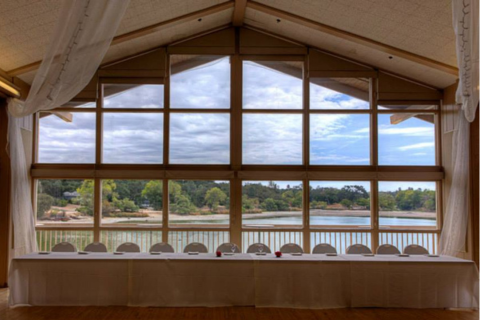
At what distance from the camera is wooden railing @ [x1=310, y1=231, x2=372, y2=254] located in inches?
299

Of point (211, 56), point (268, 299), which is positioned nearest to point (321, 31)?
point (211, 56)

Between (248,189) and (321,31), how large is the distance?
10.8ft

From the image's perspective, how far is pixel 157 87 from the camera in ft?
25.2

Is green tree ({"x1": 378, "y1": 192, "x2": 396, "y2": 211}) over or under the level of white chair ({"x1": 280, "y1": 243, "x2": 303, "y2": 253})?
over

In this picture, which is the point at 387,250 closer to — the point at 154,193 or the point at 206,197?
the point at 206,197

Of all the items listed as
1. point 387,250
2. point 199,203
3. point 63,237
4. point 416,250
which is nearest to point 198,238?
point 199,203

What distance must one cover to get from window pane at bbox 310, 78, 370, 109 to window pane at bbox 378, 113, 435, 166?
1.81 feet

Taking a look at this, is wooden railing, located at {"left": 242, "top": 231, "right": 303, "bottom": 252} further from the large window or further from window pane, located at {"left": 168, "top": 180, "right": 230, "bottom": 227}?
window pane, located at {"left": 168, "top": 180, "right": 230, "bottom": 227}

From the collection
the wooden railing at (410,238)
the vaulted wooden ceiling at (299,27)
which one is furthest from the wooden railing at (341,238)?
the vaulted wooden ceiling at (299,27)

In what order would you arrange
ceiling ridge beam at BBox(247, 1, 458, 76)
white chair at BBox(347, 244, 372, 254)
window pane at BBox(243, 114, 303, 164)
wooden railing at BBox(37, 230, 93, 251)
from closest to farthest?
white chair at BBox(347, 244, 372, 254), ceiling ridge beam at BBox(247, 1, 458, 76), wooden railing at BBox(37, 230, 93, 251), window pane at BBox(243, 114, 303, 164)

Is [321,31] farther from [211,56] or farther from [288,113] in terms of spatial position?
[211,56]

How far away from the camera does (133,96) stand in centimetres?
764

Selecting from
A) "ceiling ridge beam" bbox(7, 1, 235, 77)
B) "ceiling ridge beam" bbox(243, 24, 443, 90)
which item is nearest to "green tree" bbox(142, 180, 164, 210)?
"ceiling ridge beam" bbox(7, 1, 235, 77)

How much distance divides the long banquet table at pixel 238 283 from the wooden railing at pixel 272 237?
8.68ft
